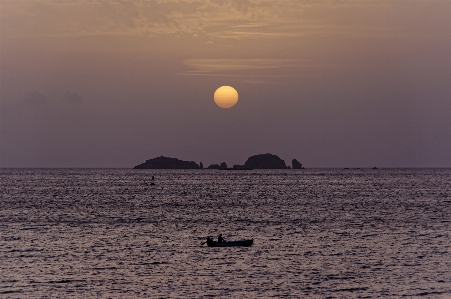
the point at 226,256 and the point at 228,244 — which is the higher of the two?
the point at 228,244

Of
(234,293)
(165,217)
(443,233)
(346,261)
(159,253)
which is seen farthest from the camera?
(165,217)

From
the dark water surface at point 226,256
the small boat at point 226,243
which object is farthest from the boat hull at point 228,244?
the dark water surface at point 226,256

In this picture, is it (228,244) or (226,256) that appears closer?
(226,256)

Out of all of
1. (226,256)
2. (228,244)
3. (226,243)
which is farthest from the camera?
(226,243)

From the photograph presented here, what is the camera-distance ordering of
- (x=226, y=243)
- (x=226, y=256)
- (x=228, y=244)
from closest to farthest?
(x=226, y=256), (x=228, y=244), (x=226, y=243)

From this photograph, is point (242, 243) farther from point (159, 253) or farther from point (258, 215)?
point (258, 215)

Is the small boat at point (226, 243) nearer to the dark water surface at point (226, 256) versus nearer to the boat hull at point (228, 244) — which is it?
the boat hull at point (228, 244)

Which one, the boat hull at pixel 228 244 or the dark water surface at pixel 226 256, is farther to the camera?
the boat hull at pixel 228 244

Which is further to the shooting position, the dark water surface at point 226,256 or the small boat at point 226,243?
the small boat at point 226,243

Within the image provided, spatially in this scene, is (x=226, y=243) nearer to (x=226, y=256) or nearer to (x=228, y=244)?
(x=228, y=244)

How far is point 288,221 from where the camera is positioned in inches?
3440

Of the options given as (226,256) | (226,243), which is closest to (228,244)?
(226,243)

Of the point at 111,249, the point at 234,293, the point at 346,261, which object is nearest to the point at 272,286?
the point at 234,293

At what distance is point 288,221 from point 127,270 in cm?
4212
